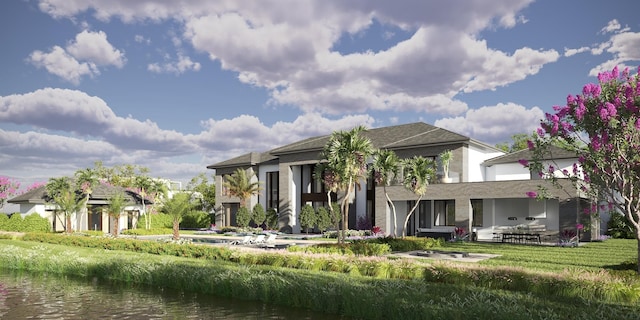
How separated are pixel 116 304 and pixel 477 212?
27122 millimetres

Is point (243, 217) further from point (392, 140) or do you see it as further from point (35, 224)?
point (35, 224)

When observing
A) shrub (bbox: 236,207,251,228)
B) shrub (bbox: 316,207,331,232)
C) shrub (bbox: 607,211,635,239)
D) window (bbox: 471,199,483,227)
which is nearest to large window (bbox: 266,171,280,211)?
shrub (bbox: 236,207,251,228)

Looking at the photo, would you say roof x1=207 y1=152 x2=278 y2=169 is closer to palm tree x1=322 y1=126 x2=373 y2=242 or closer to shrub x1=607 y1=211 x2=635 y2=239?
palm tree x1=322 y1=126 x2=373 y2=242

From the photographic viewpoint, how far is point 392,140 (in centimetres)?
4275

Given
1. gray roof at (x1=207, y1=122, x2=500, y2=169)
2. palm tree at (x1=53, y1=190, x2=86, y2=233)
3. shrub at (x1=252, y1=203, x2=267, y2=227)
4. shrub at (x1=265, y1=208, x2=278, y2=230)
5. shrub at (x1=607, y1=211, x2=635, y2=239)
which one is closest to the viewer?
shrub at (x1=607, y1=211, x2=635, y2=239)

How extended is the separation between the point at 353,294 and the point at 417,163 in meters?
19.2

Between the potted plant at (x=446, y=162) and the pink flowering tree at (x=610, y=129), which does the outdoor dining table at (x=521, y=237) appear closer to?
the potted plant at (x=446, y=162)

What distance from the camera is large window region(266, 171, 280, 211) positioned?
4969 centimetres

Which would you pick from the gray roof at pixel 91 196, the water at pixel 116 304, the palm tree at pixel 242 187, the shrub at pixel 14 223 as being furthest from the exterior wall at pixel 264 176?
the water at pixel 116 304

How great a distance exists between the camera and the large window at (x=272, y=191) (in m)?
49.7

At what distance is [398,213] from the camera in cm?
3872

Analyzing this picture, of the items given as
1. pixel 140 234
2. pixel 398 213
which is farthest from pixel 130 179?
pixel 398 213

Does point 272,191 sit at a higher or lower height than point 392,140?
lower

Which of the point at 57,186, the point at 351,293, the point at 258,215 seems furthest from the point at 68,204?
the point at 351,293
